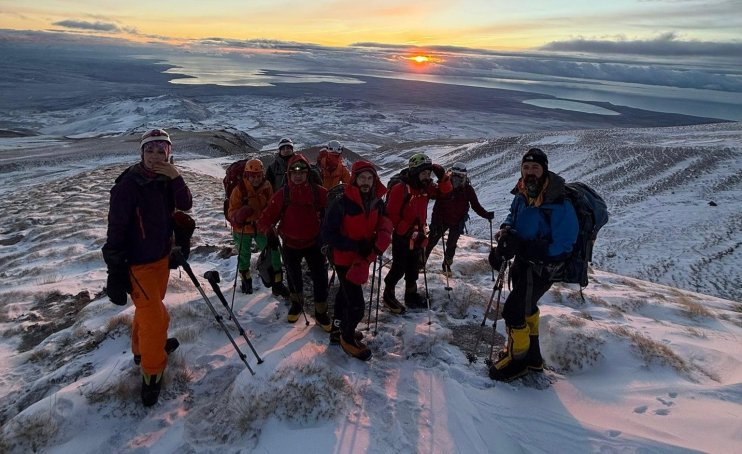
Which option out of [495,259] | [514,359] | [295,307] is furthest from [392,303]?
[514,359]

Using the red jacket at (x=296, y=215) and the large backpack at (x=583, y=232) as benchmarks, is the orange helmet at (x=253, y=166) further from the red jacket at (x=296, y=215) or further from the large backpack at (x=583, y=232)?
the large backpack at (x=583, y=232)

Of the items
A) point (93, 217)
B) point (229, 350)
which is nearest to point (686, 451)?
point (229, 350)

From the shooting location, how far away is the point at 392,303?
324 inches

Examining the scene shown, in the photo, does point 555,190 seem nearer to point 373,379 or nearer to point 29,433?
point 373,379

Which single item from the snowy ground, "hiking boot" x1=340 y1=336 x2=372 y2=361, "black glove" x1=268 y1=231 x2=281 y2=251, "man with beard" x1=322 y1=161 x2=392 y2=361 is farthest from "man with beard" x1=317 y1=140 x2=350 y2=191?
"hiking boot" x1=340 y1=336 x2=372 y2=361

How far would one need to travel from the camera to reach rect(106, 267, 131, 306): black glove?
4.98 metres

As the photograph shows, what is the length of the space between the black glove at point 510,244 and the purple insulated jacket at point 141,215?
4.06 m

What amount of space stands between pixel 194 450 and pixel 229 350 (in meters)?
2.01

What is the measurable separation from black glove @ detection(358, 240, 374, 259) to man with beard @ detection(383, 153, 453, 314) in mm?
1723

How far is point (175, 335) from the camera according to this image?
269 inches

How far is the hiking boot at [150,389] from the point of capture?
5.39 m

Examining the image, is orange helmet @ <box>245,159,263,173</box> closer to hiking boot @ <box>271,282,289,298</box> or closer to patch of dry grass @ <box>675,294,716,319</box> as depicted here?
hiking boot @ <box>271,282,289,298</box>

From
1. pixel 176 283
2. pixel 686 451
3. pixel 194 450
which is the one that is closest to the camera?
pixel 686 451

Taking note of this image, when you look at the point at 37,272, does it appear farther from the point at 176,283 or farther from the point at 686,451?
the point at 686,451
